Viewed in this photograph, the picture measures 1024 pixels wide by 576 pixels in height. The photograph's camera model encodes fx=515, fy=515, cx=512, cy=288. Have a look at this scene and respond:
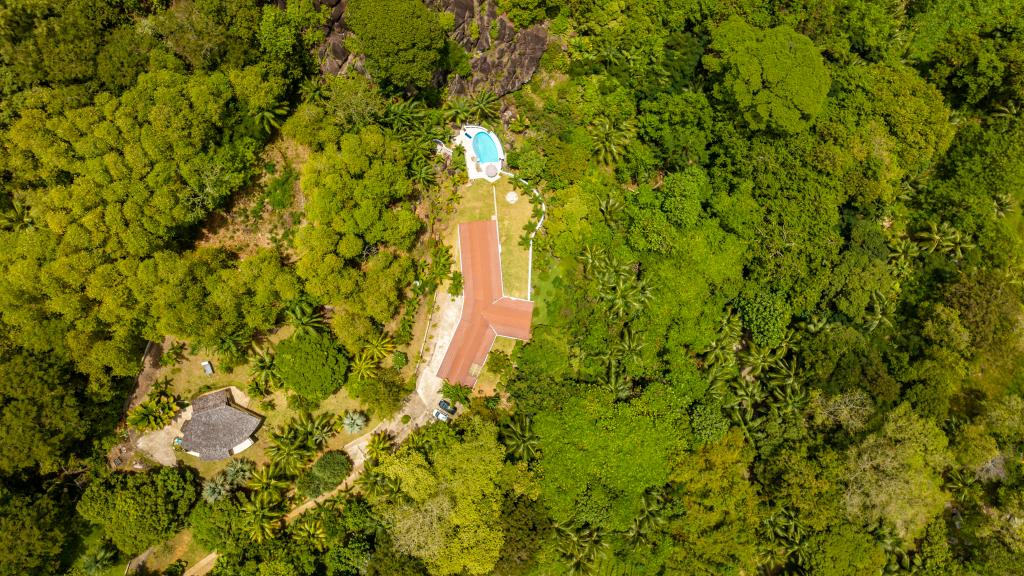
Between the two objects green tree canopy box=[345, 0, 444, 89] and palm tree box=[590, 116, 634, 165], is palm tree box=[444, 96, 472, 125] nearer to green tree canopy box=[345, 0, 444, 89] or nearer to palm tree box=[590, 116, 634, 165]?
green tree canopy box=[345, 0, 444, 89]

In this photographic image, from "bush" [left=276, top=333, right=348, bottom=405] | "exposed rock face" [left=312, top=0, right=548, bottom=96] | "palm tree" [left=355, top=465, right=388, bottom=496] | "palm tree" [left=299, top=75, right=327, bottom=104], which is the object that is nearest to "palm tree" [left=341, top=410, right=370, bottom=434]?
"bush" [left=276, top=333, right=348, bottom=405]

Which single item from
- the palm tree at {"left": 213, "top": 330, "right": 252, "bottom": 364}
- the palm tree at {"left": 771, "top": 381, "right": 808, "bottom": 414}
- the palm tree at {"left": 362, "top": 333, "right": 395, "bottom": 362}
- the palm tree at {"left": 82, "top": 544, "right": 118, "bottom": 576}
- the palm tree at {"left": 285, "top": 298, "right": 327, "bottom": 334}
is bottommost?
the palm tree at {"left": 82, "top": 544, "right": 118, "bottom": 576}

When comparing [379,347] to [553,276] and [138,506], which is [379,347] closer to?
[553,276]

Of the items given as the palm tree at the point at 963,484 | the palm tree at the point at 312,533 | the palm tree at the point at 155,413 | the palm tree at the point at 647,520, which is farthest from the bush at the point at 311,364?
the palm tree at the point at 963,484

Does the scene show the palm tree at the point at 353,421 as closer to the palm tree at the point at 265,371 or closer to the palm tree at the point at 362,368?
the palm tree at the point at 362,368

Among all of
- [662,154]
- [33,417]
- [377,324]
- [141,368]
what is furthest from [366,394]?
[662,154]

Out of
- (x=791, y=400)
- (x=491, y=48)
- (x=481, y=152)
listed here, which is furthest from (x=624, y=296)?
(x=491, y=48)

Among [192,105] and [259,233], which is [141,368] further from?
[192,105]
